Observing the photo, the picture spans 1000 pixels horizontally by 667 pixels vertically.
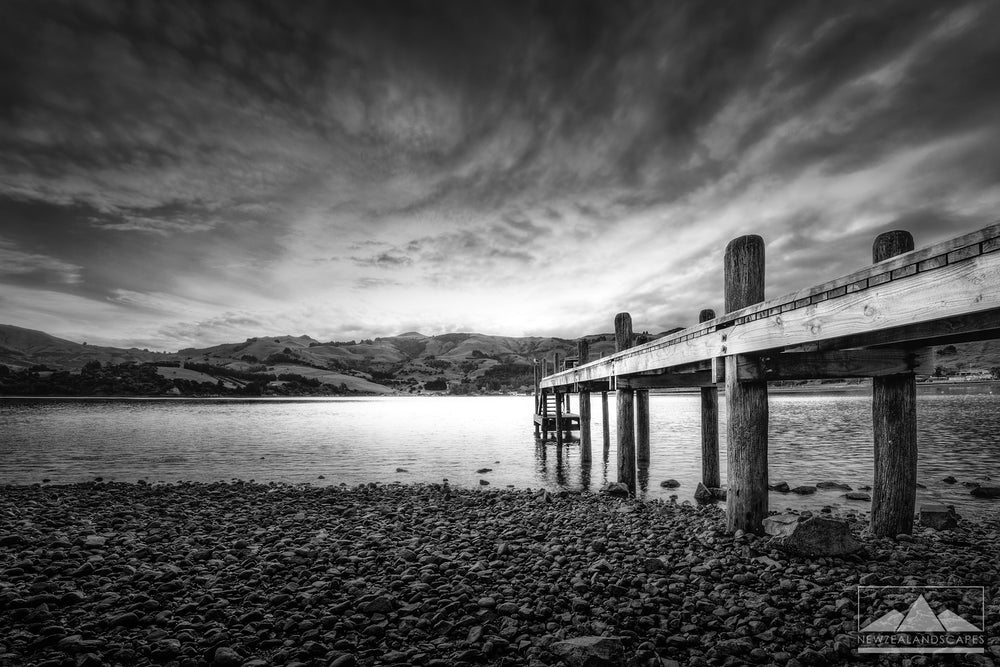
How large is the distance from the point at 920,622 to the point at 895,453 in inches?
145

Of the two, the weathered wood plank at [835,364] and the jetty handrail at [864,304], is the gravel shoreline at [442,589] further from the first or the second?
the jetty handrail at [864,304]

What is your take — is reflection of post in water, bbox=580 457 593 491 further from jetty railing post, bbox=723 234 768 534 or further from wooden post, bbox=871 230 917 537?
wooden post, bbox=871 230 917 537

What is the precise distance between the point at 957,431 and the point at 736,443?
31666 millimetres

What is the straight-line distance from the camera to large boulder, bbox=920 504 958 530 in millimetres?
8242

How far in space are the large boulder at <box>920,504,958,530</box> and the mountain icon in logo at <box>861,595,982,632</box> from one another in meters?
5.38

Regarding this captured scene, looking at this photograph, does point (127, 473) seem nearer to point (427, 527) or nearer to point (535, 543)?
point (427, 527)

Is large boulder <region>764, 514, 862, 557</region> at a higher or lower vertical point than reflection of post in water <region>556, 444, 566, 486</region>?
higher

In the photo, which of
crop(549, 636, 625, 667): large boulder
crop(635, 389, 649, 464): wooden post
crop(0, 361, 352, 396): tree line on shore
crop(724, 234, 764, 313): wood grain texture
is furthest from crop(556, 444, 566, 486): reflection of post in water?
crop(0, 361, 352, 396): tree line on shore

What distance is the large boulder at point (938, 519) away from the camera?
824 cm

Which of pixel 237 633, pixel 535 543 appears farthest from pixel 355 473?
pixel 237 633

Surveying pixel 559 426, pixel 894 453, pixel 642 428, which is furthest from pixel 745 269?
pixel 559 426

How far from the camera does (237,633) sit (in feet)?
14.3

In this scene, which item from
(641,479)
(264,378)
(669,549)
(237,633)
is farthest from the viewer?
(264,378)
